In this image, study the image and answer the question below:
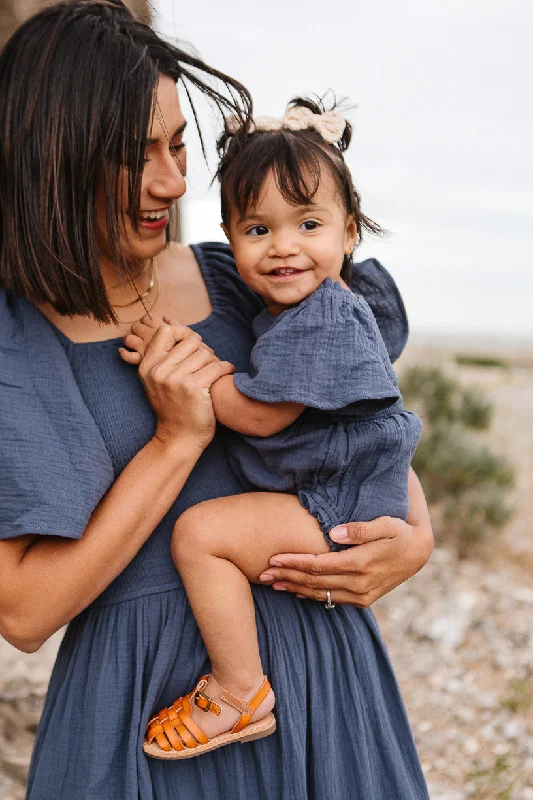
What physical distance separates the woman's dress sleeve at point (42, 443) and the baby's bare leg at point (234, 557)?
0.72ft

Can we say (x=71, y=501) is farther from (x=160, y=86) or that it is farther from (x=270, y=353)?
(x=160, y=86)

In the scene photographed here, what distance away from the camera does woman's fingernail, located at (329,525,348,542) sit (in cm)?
175

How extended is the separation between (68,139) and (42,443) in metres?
0.59

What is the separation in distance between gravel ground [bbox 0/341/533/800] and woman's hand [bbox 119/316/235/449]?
2111mm

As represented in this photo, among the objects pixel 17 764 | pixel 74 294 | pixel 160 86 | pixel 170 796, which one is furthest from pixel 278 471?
pixel 17 764

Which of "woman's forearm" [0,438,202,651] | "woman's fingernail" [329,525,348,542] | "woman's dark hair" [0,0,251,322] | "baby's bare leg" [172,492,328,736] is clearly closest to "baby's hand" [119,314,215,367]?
"woman's dark hair" [0,0,251,322]

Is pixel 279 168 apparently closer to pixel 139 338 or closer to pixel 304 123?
pixel 304 123

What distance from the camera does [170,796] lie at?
5.65 ft

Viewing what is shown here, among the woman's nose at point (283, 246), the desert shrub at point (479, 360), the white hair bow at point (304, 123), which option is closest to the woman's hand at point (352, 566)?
the woman's nose at point (283, 246)

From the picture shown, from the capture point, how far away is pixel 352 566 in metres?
1.75

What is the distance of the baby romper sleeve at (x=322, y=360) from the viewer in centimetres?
170

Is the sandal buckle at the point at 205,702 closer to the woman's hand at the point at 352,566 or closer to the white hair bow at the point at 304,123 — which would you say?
the woman's hand at the point at 352,566

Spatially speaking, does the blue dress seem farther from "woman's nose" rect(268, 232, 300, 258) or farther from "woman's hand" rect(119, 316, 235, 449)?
"woman's nose" rect(268, 232, 300, 258)

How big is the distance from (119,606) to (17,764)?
190 centimetres
